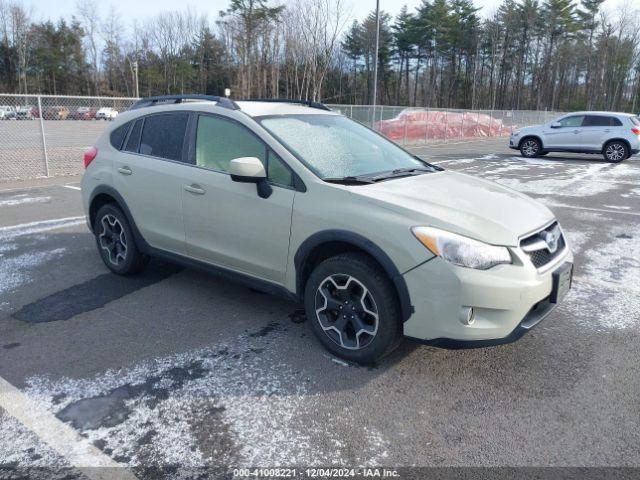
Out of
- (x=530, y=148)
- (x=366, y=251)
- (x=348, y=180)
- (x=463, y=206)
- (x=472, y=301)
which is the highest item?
(x=348, y=180)

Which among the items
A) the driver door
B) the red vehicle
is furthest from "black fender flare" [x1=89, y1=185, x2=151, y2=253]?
the red vehicle

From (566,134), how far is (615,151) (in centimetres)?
158

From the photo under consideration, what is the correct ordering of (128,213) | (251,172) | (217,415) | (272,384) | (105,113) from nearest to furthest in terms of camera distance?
1. (217,415)
2. (272,384)
3. (251,172)
4. (128,213)
5. (105,113)

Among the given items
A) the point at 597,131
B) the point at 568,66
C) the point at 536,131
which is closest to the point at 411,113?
the point at 536,131

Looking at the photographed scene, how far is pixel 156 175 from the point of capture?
174 inches

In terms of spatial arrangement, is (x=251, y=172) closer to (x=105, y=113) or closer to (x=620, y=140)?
(x=105, y=113)

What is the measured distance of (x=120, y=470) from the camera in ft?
7.86

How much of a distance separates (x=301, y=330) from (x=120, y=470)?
5.74ft

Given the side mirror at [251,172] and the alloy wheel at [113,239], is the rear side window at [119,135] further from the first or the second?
the side mirror at [251,172]

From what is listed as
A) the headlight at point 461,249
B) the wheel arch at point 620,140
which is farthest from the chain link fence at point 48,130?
the wheel arch at point 620,140


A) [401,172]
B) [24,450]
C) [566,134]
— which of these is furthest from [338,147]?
[566,134]

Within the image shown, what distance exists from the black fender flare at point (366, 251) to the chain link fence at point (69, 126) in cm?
530

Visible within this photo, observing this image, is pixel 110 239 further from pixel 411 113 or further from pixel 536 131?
pixel 411 113

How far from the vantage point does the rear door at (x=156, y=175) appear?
4293 millimetres
